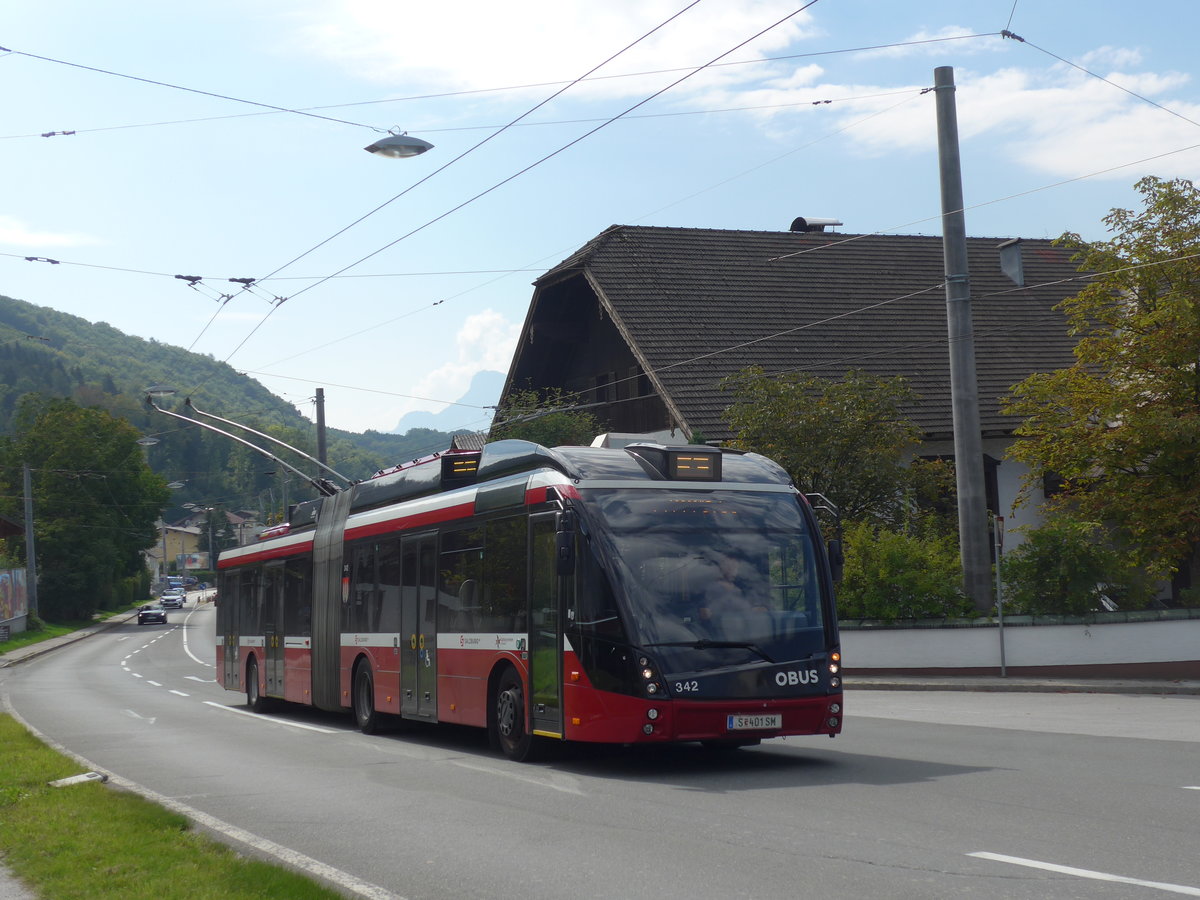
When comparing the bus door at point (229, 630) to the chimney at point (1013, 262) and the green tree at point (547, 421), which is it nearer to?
the green tree at point (547, 421)

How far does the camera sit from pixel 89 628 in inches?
3236

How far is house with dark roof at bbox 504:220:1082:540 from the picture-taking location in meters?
35.5

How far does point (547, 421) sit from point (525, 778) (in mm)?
25833

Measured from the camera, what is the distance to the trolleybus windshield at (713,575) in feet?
38.1

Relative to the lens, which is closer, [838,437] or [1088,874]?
[1088,874]

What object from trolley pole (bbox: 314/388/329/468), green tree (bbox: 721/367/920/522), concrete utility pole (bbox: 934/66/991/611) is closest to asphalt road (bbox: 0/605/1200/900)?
concrete utility pole (bbox: 934/66/991/611)

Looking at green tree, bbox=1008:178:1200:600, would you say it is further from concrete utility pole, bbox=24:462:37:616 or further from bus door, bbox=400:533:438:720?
concrete utility pole, bbox=24:462:37:616

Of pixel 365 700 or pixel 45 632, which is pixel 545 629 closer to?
pixel 365 700

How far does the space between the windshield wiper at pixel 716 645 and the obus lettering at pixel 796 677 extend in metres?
0.16

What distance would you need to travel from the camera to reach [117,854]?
7926mm

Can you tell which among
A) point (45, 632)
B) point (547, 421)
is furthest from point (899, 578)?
point (45, 632)

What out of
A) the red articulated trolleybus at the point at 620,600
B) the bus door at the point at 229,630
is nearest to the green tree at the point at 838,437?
the bus door at the point at 229,630

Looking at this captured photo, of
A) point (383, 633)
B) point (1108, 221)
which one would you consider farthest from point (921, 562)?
point (383, 633)

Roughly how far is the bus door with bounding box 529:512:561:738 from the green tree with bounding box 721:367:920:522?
1451 cm
